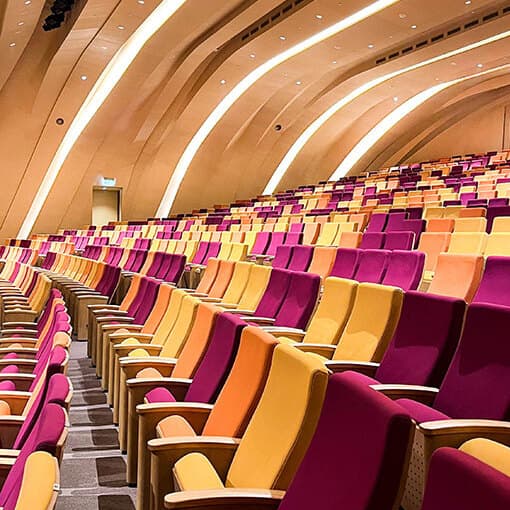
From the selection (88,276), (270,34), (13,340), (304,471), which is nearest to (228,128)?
(270,34)

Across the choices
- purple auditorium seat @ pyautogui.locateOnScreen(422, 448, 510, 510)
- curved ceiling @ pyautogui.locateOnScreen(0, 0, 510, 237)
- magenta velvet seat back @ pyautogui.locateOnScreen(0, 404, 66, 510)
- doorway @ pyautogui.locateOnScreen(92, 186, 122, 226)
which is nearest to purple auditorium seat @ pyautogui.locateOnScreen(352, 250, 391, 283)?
magenta velvet seat back @ pyautogui.locateOnScreen(0, 404, 66, 510)

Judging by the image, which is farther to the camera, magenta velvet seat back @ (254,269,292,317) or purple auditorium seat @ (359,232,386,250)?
purple auditorium seat @ (359,232,386,250)

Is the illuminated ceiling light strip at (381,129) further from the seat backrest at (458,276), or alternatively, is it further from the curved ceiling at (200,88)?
the seat backrest at (458,276)

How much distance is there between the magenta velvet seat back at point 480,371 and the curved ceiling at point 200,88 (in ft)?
17.1

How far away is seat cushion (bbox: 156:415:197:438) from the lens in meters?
1.22

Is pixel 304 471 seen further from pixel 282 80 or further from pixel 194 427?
pixel 282 80

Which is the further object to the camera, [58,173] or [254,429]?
[58,173]

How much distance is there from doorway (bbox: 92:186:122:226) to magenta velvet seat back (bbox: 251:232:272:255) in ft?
19.1

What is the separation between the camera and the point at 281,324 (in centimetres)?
221

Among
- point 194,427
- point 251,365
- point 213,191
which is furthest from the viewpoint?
point 213,191

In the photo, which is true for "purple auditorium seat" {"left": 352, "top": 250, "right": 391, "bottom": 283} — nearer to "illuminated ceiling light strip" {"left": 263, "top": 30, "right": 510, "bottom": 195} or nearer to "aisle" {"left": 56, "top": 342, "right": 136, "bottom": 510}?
"aisle" {"left": 56, "top": 342, "right": 136, "bottom": 510}

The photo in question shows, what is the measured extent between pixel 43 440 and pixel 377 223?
9.95ft

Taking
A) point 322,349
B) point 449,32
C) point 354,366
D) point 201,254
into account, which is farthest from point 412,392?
point 449,32

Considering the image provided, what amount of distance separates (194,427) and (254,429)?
30 centimetres
